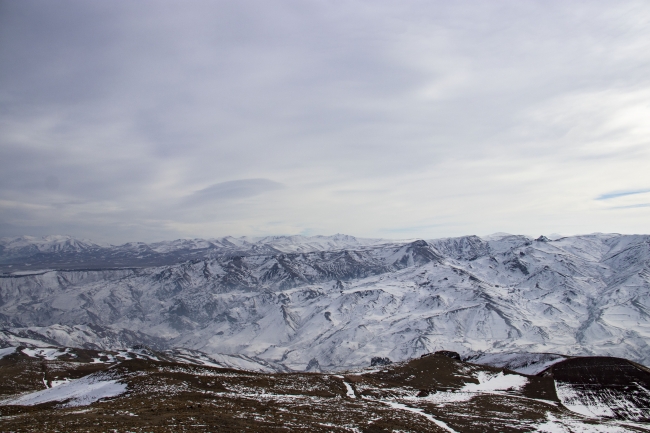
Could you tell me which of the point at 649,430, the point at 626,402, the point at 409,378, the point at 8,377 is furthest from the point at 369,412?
the point at 8,377

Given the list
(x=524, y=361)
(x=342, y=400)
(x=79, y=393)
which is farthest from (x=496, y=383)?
(x=79, y=393)

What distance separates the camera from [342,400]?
165ft

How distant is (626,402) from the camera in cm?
6147

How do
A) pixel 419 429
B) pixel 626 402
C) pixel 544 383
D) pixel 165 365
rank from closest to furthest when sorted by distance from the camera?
Answer: pixel 419 429 → pixel 626 402 → pixel 165 365 → pixel 544 383

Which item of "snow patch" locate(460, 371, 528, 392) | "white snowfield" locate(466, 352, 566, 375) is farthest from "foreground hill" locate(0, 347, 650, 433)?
"white snowfield" locate(466, 352, 566, 375)

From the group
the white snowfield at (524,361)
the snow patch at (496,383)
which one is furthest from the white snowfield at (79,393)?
the white snowfield at (524,361)

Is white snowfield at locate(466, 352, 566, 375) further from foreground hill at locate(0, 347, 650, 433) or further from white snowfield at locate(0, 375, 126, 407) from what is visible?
white snowfield at locate(0, 375, 126, 407)

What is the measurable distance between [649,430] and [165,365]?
237 ft

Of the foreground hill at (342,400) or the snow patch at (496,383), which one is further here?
the snow patch at (496,383)

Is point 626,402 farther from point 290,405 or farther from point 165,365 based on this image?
point 165,365

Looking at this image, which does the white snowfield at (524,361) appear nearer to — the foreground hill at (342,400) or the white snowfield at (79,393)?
the foreground hill at (342,400)

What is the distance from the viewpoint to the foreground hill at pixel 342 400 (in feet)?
104

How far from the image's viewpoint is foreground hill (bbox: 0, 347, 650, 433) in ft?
104

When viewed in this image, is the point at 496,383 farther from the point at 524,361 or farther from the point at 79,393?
the point at 79,393
